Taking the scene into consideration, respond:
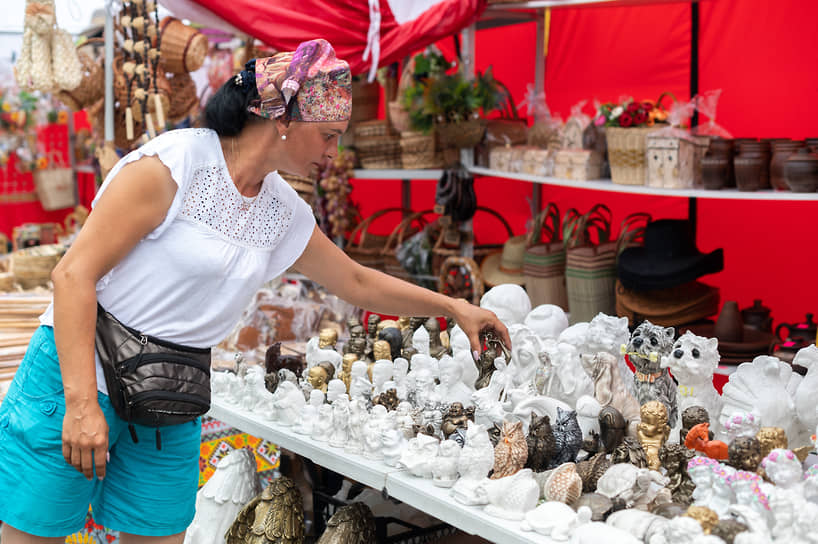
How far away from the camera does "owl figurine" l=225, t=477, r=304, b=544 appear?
2633 mm

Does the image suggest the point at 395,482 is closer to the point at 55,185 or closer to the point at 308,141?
the point at 308,141

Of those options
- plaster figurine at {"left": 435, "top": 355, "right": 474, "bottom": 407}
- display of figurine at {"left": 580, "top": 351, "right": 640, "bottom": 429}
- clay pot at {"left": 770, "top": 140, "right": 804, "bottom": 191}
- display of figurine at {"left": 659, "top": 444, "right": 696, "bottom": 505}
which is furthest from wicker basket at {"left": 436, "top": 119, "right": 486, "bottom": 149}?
display of figurine at {"left": 659, "top": 444, "right": 696, "bottom": 505}

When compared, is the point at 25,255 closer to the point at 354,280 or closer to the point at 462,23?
the point at 462,23

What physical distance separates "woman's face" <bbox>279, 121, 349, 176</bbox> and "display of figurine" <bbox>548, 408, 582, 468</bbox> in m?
0.81

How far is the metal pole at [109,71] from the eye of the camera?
13.1ft

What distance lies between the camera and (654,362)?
7.18ft

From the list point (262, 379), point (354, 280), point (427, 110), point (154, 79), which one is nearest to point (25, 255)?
point (154, 79)

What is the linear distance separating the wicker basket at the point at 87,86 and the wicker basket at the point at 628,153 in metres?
2.72

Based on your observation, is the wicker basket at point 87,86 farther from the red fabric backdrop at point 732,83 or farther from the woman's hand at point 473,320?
the woman's hand at point 473,320

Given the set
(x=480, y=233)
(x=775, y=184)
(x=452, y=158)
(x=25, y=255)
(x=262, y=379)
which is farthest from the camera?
(x=480, y=233)

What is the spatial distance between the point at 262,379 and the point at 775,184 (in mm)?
1862

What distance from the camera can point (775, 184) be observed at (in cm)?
310

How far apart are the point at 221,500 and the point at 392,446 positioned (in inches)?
33.2

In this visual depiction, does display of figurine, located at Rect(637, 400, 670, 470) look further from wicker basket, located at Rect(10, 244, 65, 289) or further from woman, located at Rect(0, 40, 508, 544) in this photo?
wicker basket, located at Rect(10, 244, 65, 289)
